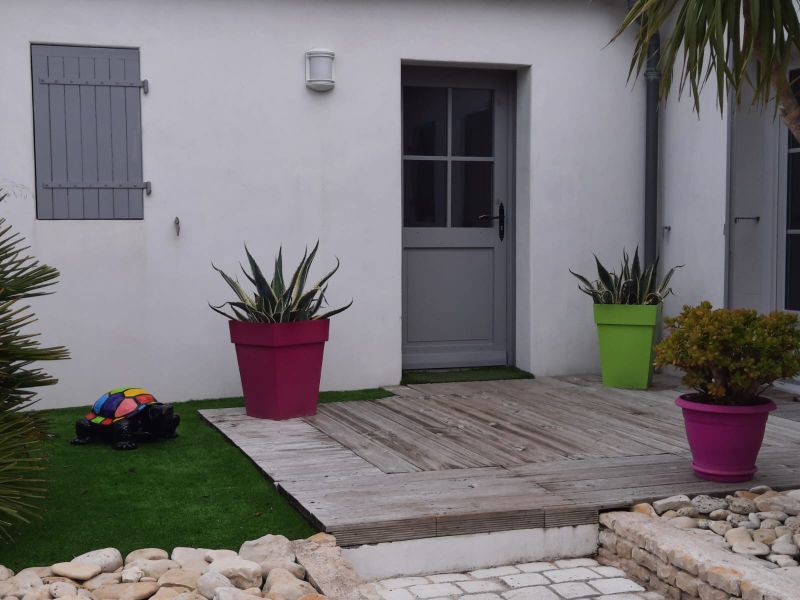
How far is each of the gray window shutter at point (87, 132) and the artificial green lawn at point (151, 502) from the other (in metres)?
1.58

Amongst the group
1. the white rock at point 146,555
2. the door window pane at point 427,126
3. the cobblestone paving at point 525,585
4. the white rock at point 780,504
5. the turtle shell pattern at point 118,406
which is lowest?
the cobblestone paving at point 525,585

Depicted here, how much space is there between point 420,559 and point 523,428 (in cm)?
164

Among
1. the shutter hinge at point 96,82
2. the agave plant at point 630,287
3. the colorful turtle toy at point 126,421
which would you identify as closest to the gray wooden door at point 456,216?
the agave plant at point 630,287

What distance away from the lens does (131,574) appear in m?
2.76

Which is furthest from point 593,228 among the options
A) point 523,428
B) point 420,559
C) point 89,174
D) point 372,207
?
point 420,559

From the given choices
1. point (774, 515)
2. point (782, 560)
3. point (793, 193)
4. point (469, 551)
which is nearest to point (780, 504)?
point (774, 515)

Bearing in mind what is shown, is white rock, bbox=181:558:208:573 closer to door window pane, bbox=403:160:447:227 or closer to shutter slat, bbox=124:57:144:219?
shutter slat, bbox=124:57:144:219

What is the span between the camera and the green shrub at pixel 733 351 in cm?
342

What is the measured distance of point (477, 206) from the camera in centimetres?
651

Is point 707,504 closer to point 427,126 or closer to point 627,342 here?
point 627,342

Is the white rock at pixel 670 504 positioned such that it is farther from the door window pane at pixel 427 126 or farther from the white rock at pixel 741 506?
the door window pane at pixel 427 126

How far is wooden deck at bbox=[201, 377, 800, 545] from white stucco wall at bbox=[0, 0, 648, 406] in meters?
0.71

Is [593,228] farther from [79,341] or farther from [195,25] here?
[79,341]

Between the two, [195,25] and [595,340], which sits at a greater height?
[195,25]
